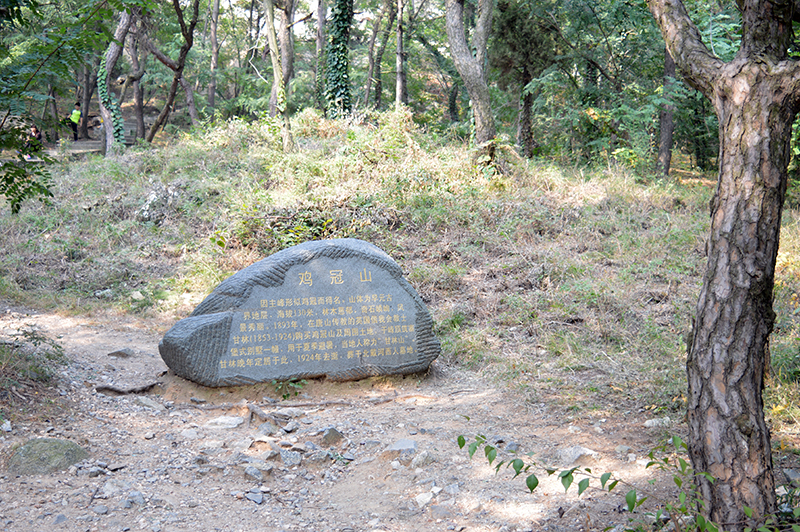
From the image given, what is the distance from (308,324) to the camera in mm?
5434

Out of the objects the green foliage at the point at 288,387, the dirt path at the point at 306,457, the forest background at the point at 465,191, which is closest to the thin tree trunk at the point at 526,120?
the forest background at the point at 465,191

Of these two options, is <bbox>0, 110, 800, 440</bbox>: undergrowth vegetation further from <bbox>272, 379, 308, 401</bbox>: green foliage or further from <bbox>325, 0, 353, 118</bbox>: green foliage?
<bbox>325, 0, 353, 118</bbox>: green foliage

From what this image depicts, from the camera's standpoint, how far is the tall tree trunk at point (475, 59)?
35.2ft

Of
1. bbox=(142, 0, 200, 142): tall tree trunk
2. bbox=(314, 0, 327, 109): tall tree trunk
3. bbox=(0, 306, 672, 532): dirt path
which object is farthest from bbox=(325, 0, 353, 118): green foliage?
bbox=(0, 306, 672, 532): dirt path

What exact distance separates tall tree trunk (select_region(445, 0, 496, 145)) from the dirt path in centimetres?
643

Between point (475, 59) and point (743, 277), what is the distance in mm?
9193

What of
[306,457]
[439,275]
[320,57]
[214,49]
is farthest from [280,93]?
[214,49]

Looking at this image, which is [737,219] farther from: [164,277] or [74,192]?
[74,192]

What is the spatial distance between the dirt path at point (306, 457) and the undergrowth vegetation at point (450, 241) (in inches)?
25.2

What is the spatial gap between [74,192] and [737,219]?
37.0ft

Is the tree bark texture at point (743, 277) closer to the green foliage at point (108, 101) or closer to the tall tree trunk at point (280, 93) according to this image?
the tall tree trunk at point (280, 93)

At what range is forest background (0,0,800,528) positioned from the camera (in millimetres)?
5338

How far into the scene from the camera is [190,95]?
20.2 meters

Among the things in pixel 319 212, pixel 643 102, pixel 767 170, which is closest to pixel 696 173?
pixel 643 102
